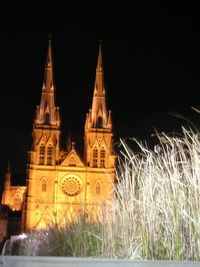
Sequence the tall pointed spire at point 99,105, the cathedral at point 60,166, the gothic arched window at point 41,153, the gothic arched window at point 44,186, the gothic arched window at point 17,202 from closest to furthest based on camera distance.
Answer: the cathedral at point 60,166, the gothic arched window at point 44,186, the gothic arched window at point 41,153, the tall pointed spire at point 99,105, the gothic arched window at point 17,202

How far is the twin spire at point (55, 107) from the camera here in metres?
52.2

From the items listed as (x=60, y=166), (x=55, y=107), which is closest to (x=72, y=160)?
(x=60, y=166)

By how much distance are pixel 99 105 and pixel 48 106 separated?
5.03 m

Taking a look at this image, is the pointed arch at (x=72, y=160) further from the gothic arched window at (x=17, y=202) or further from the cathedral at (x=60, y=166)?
the gothic arched window at (x=17, y=202)

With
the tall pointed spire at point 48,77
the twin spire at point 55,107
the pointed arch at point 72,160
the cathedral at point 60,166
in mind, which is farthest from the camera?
the tall pointed spire at point 48,77

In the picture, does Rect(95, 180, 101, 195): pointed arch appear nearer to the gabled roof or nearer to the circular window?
the circular window

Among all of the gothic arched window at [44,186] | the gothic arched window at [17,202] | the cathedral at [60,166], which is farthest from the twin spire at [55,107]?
the gothic arched window at [17,202]

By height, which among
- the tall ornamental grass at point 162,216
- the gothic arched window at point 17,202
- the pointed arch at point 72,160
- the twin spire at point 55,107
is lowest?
the tall ornamental grass at point 162,216

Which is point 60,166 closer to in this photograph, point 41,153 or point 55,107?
point 41,153

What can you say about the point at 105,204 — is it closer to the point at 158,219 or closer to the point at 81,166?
the point at 158,219

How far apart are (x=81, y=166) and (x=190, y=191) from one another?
44.8m

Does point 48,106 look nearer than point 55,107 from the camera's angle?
Yes

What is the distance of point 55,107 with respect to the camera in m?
53.6

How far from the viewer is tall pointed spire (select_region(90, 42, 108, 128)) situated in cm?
5228
